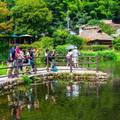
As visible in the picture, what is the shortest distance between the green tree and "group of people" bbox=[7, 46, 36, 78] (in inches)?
1753

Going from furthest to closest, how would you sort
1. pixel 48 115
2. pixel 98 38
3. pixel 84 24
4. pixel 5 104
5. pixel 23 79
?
pixel 84 24 → pixel 98 38 → pixel 23 79 → pixel 5 104 → pixel 48 115

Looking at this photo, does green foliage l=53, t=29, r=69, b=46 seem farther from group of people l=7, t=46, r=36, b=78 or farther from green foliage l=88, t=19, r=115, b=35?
group of people l=7, t=46, r=36, b=78

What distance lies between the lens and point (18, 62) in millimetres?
31375

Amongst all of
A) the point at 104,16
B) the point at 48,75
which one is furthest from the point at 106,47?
the point at 48,75

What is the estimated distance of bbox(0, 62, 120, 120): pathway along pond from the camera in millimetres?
18500

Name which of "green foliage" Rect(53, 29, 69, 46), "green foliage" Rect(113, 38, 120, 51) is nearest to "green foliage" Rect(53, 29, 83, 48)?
"green foliage" Rect(53, 29, 69, 46)

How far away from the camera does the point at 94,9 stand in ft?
381

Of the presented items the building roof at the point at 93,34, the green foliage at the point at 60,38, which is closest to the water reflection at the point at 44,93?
the green foliage at the point at 60,38

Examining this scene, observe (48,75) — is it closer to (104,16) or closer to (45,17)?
(45,17)

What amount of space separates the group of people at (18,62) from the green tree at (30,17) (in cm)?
4454

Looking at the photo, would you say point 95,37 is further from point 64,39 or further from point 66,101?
point 66,101

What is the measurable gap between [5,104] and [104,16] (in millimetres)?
99738

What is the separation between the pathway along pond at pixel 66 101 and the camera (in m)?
18.5

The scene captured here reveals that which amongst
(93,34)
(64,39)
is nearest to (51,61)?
(64,39)
